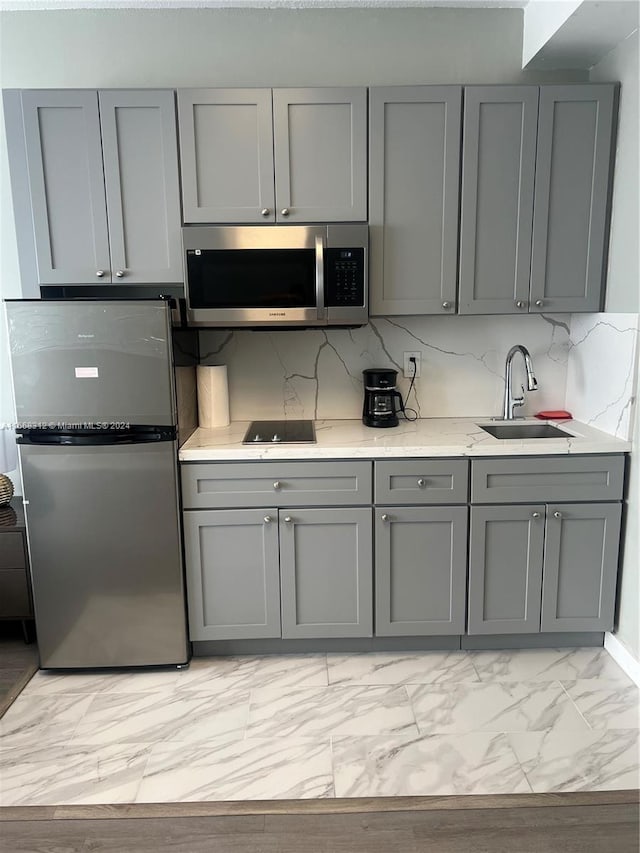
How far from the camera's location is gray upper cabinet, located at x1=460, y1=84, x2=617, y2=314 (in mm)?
2471

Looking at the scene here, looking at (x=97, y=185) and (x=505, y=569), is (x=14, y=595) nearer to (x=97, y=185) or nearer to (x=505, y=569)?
(x=97, y=185)

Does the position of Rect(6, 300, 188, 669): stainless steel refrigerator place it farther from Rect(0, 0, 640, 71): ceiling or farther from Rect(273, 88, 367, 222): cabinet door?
Rect(0, 0, 640, 71): ceiling

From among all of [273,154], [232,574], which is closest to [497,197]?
[273,154]

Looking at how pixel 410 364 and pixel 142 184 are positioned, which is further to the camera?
pixel 410 364

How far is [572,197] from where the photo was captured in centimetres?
254

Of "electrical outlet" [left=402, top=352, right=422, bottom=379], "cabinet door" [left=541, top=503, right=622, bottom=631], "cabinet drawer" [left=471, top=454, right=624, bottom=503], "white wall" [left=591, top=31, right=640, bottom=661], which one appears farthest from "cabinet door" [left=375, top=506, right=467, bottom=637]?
"electrical outlet" [left=402, top=352, right=422, bottom=379]

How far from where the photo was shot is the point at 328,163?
2488 mm

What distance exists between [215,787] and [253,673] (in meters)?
0.62

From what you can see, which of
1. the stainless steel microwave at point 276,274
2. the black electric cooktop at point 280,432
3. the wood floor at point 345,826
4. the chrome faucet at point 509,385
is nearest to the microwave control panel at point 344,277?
the stainless steel microwave at point 276,274

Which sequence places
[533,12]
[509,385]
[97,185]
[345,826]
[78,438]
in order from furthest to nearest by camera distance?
[509,385] < [533,12] < [97,185] < [78,438] < [345,826]

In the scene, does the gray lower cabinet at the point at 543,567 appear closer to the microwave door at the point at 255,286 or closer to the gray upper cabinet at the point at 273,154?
the microwave door at the point at 255,286

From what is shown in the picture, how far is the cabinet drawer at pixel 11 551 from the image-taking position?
2.65 m

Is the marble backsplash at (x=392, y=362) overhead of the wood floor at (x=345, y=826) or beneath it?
overhead

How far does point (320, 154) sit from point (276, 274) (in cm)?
52
